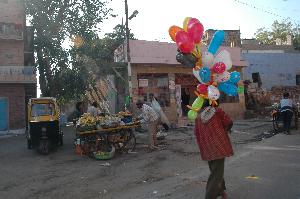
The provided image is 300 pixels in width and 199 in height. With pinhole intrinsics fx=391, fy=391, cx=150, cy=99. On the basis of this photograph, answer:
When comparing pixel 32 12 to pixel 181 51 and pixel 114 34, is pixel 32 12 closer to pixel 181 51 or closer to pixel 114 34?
pixel 114 34

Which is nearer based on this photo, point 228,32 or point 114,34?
point 228,32

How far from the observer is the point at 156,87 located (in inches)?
809

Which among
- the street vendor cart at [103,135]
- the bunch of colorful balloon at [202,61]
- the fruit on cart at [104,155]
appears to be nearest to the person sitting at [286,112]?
the street vendor cart at [103,135]

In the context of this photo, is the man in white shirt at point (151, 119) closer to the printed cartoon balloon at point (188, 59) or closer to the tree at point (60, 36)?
the printed cartoon balloon at point (188, 59)

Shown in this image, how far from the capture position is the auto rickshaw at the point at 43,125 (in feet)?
43.9

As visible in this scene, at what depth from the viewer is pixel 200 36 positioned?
658 centimetres

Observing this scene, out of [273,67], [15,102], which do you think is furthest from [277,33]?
[15,102]

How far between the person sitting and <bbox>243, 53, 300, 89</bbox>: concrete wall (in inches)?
785

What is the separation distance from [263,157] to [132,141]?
14.3 feet

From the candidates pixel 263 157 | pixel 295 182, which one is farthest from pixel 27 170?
pixel 295 182

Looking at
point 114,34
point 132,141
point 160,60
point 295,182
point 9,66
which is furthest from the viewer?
point 114,34

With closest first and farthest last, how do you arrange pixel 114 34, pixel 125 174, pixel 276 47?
1. pixel 125 174
2. pixel 114 34
3. pixel 276 47

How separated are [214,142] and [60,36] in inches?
876

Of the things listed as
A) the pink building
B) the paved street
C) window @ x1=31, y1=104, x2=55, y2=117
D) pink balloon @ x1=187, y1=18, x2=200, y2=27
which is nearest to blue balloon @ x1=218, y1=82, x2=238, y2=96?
pink balloon @ x1=187, y1=18, x2=200, y2=27
